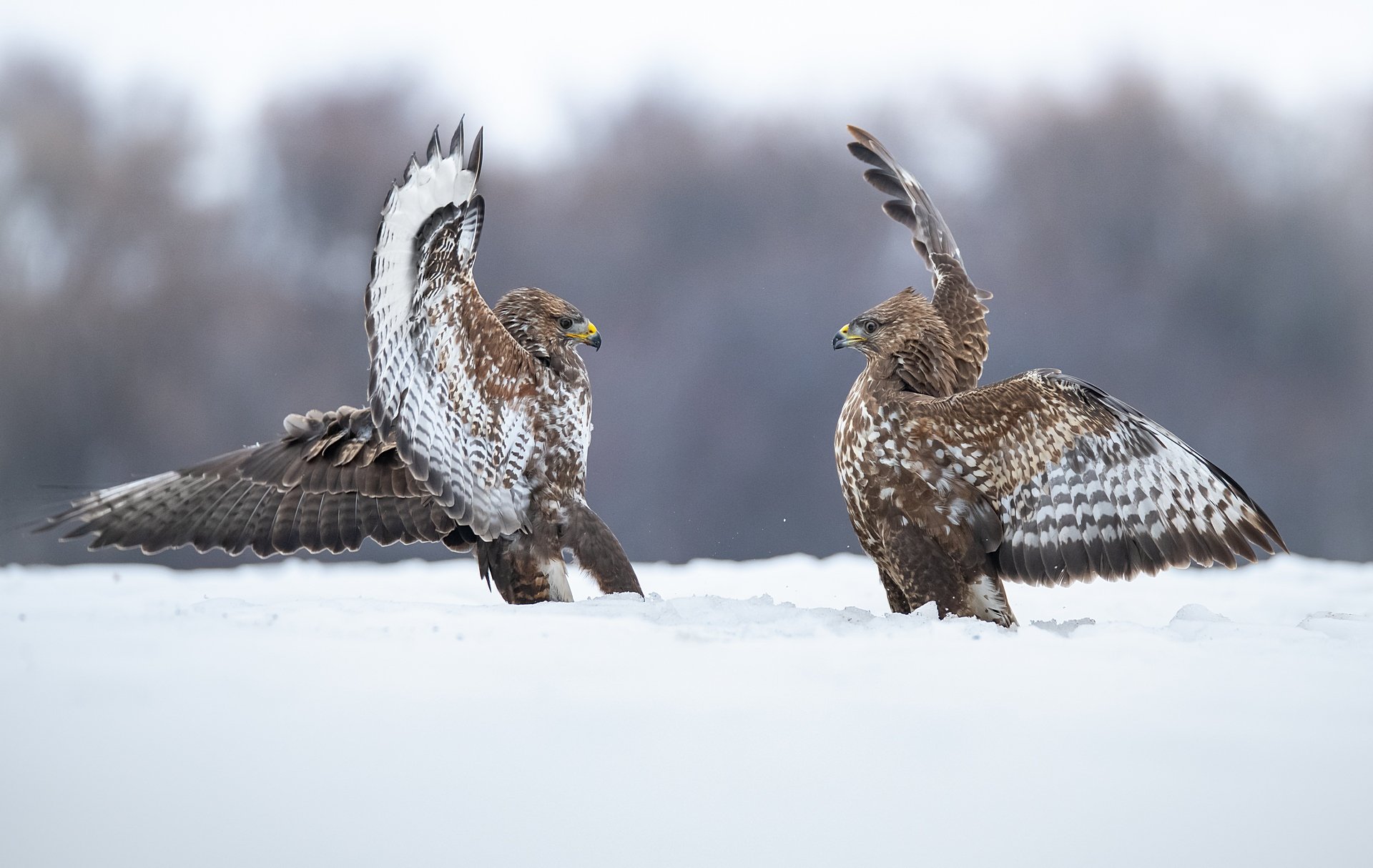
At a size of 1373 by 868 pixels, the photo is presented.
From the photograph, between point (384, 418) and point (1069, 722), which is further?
point (384, 418)

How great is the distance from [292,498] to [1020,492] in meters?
2.16

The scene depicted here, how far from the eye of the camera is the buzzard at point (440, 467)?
290 cm

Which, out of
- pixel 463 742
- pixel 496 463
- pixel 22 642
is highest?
pixel 496 463

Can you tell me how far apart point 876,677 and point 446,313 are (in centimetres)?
154

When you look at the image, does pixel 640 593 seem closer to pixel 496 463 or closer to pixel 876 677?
pixel 496 463

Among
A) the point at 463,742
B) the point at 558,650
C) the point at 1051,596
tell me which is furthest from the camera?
the point at 1051,596

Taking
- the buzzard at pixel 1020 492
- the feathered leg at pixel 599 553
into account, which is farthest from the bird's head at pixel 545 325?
the buzzard at pixel 1020 492

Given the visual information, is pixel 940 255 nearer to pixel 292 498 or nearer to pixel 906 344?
pixel 906 344

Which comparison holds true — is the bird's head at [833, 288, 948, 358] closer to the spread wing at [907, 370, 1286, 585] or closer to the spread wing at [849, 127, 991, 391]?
the spread wing at [849, 127, 991, 391]

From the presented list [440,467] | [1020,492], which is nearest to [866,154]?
[1020,492]

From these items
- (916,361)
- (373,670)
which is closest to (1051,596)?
(916,361)

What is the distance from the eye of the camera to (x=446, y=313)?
2.87m

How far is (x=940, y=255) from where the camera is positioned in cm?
360

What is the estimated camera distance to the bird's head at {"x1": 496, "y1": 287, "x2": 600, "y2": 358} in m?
3.32
